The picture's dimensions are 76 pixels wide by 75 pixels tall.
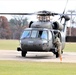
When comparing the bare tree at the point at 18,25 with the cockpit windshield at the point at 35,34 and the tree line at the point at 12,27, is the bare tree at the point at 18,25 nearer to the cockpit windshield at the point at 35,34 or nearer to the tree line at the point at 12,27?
the tree line at the point at 12,27

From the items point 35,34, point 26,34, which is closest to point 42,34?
point 35,34

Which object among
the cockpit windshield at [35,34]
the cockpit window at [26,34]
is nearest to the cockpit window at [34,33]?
the cockpit windshield at [35,34]

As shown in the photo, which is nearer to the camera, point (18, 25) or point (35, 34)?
point (35, 34)

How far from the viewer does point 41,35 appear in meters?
22.0

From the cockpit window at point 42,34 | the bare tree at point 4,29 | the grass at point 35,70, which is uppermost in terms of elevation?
the cockpit window at point 42,34

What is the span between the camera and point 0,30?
11744 cm

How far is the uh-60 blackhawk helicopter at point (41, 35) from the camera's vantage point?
21422mm

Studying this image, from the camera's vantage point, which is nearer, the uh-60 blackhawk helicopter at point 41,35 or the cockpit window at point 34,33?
the uh-60 blackhawk helicopter at point 41,35

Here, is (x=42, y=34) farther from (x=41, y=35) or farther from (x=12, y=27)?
(x=12, y=27)

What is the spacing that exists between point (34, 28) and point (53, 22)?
2.01 metres

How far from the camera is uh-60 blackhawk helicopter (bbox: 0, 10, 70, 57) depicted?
2142 centimetres

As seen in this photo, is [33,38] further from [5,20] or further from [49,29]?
[5,20]

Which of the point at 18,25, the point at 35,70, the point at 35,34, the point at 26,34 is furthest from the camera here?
the point at 18,25

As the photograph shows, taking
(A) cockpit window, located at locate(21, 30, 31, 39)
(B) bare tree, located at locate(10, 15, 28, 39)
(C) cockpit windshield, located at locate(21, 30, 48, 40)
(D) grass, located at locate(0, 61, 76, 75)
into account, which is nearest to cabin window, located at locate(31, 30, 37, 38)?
(C) cockpit windshield, located at locate(21, 30, 48, 40)
